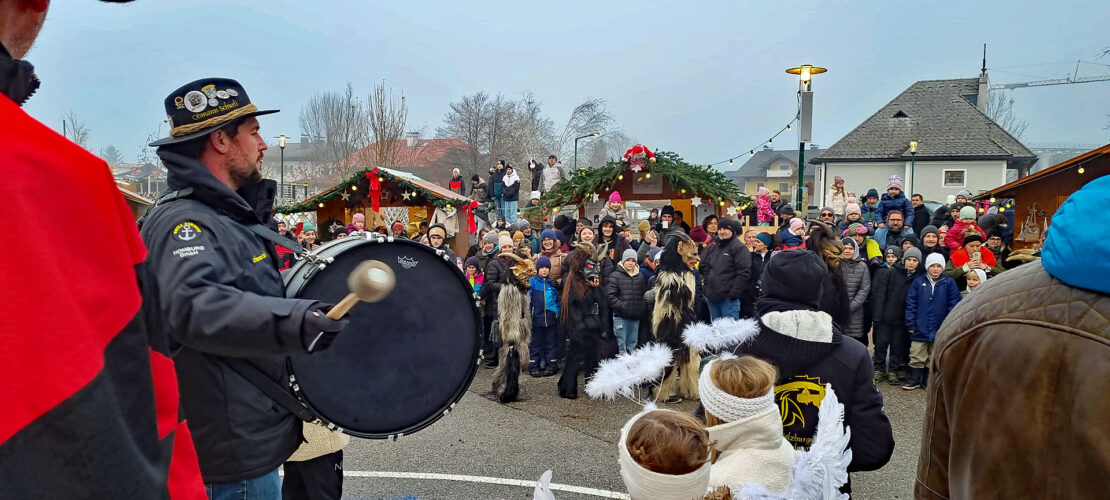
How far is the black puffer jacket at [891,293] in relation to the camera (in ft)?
26.6

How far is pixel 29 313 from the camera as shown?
0.78 metres

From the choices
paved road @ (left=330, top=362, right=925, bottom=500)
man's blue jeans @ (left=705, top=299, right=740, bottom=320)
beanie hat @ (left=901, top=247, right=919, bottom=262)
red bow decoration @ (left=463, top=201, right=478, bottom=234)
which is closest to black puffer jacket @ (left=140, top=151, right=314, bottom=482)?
paved road @ (left=330, top=362, right=925, bottom=500)

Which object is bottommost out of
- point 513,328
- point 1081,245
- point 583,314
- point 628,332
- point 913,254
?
point 628,332

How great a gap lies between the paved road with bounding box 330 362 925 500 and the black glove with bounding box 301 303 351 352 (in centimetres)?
321

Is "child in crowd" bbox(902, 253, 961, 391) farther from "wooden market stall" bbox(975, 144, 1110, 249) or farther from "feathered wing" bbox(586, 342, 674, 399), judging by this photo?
"feathered wing" bbox(586, 342, 674, 399)

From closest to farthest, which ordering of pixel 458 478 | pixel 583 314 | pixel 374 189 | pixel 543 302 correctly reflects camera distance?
pixel 458 478
pixel 583 314
pixel 543 302
pixel 374 189

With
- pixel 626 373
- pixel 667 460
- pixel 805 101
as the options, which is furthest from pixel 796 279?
pixel 805 101

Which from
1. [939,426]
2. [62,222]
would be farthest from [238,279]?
[939,426]

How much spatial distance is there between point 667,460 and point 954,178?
46451mm

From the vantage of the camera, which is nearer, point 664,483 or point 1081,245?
point 1081,245

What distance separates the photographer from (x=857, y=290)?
8250mm

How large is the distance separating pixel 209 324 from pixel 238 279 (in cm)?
30

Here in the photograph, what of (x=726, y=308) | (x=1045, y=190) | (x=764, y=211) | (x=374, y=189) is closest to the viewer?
(x=726, y=308)

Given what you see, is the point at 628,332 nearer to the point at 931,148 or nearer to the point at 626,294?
the point at 626,294
